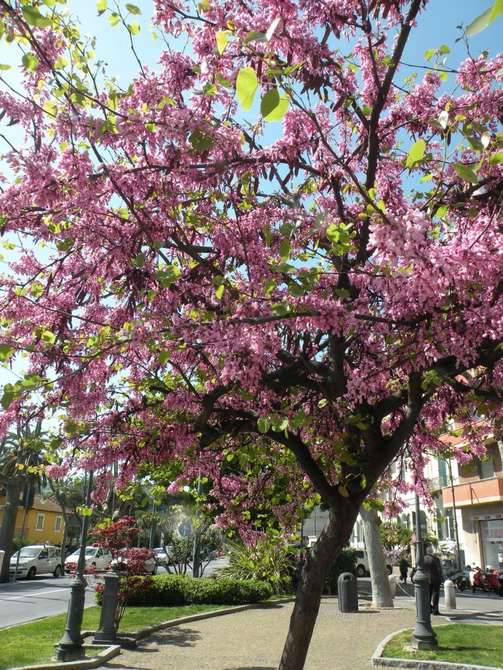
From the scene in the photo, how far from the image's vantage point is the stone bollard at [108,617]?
37.5ft

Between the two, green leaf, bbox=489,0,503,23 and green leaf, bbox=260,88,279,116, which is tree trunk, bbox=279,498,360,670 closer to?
green leaf, bbox=260,88,279,116

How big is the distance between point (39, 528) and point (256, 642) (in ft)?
172

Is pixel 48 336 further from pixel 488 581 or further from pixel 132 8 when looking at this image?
pixel 488 581

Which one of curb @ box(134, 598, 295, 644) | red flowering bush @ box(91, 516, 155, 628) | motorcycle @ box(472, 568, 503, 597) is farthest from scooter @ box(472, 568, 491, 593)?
red flowering bush @ box(91, 516, 155, 628)

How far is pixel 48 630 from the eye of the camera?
1334 centimetres

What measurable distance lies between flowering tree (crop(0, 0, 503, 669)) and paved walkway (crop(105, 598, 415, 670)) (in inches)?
173

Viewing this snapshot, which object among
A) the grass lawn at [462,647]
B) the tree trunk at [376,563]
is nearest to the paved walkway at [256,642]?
the grass lawn at [462,647]

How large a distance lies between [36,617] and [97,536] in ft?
17.0

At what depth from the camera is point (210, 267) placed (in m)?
5.53

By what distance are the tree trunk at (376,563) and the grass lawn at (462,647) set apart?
4.22 metres

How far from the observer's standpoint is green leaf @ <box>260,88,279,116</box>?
95.1 inches

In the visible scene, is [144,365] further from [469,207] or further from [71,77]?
[469,207]

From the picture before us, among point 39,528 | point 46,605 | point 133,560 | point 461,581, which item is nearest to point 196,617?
point 133,560

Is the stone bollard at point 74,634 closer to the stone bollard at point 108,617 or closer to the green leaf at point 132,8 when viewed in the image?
the stone bollard at point 108,617
